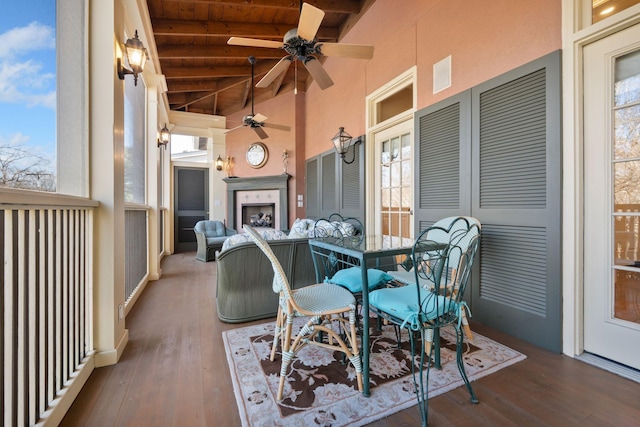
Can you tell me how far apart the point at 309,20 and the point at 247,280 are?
90.5 inches

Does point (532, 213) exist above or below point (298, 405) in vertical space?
above

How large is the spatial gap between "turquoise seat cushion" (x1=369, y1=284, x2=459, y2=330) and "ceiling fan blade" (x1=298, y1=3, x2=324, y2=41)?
2.12 m

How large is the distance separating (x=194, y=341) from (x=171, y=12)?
420 cm

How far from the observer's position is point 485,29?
2.49 metres

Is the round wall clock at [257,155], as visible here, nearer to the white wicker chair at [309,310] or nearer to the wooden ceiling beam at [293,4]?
the wooden ceiling beam at [293,4]

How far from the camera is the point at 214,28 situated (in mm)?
4148

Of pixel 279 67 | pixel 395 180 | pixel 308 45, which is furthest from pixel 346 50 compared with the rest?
pixel 395 180

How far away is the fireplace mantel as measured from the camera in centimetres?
646

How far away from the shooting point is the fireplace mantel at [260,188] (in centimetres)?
646

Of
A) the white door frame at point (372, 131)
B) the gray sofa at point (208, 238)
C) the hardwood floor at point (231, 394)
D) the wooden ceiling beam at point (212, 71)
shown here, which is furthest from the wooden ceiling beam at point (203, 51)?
the hardwood floor at point (231, 394)

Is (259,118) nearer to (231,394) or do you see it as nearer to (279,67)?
(279,67)

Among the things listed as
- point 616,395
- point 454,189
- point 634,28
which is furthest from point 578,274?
point 634,28

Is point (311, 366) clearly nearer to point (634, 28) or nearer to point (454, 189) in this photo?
point (454, 189)

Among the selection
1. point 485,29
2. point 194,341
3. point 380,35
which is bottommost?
point 194,341
